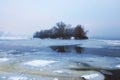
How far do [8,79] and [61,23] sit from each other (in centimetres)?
7086

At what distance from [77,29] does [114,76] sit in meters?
62.8

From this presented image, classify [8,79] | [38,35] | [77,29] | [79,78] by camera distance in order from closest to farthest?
[8,79] < [79,78] < [77,29] < [38,35]

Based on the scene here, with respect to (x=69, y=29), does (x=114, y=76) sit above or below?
below

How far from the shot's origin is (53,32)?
79562mm

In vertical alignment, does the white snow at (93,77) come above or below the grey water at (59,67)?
below

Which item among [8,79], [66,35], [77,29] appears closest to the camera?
[8,79]

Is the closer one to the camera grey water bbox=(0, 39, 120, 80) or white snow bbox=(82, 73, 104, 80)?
white snow bbox=(82, 73, 104, 80)

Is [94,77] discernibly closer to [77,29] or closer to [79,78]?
[79,78]

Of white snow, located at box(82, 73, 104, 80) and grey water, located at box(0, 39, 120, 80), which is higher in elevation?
grey water, located at box(0, 39, 120, 80)

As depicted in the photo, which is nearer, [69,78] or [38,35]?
[69,78]

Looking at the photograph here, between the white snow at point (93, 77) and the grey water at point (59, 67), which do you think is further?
the grey water at point (59, 67)

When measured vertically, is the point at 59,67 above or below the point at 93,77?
above

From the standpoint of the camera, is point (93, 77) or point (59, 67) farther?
point (59, 67)

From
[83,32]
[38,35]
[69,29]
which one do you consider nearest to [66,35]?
[69,29]
